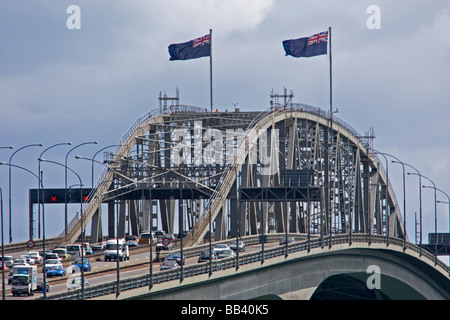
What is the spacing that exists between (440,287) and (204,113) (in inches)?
1580

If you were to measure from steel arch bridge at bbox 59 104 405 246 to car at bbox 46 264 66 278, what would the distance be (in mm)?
29414

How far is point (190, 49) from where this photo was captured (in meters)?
139

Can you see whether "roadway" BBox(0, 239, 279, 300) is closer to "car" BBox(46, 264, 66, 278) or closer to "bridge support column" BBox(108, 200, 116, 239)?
"car" BBox(46, 264, 66, 278)

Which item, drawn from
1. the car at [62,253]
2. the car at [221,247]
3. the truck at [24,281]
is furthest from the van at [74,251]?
the truck at [24,281]

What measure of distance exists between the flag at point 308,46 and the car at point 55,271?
4875 cm

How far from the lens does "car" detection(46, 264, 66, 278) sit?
274 ft

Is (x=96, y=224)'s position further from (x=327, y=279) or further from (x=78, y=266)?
(x=78, y=266)

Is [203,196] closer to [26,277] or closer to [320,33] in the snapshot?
[320,33]

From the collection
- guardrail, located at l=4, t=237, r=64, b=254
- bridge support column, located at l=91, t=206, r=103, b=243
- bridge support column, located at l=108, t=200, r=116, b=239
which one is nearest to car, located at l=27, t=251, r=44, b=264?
guardrail, located at l=4, t=237, r=64, b=254

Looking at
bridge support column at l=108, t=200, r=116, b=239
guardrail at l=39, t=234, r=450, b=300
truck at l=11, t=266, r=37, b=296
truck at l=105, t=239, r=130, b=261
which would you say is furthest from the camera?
bridge support column at l=108, t=200, r=116, b=239

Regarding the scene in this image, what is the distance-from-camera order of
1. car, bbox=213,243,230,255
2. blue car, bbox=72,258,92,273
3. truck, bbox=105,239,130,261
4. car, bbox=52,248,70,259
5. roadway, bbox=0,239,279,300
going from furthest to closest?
car, bbox=52,248,70,259
car, bbox=213,243,230,255
truck, bbox=105,239,130,261
blue car, bbox=72,258,92,273
roadway, bbox=0,239,279,300

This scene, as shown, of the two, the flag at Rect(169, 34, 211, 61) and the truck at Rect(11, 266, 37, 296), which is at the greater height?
the flag at Rect(169, 34, 211, 61)

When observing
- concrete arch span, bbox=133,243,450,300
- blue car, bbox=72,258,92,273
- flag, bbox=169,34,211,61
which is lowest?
concrete arch span, bbox=133,243,450,300

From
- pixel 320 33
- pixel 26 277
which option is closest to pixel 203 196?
pixel 320 33
